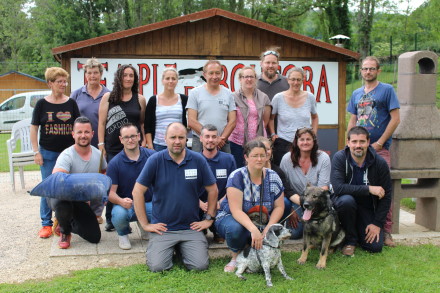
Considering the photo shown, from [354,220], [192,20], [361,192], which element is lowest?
[354,220]

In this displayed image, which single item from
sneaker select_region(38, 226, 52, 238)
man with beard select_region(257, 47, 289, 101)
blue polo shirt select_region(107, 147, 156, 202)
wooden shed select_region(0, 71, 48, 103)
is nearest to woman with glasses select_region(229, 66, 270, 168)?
man with beard select_region(257, 47, 289, 101)

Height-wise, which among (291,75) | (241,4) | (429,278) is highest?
(241,4)

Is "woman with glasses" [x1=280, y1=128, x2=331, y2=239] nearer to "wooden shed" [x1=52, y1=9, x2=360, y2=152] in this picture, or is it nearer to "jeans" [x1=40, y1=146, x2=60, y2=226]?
"jeans" [x1=40, y1=146, x2=60, y2=226]

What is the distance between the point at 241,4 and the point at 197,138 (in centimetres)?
3116

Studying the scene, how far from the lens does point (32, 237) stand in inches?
214

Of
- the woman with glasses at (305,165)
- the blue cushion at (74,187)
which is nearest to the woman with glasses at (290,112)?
the woman with glasses at (305,165)

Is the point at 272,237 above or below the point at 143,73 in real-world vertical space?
below

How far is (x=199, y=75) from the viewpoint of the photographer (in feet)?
27.3

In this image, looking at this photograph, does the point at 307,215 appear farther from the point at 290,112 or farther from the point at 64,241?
the point at 64,241

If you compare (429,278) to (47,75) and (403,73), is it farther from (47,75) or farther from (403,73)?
(47,75)

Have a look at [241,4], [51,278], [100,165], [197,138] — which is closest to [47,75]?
[100,165]

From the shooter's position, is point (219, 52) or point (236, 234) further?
point (219, 52)

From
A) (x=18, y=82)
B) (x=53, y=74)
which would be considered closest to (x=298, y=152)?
(x=53, y=74)

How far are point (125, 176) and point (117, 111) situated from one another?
33.8 inches
